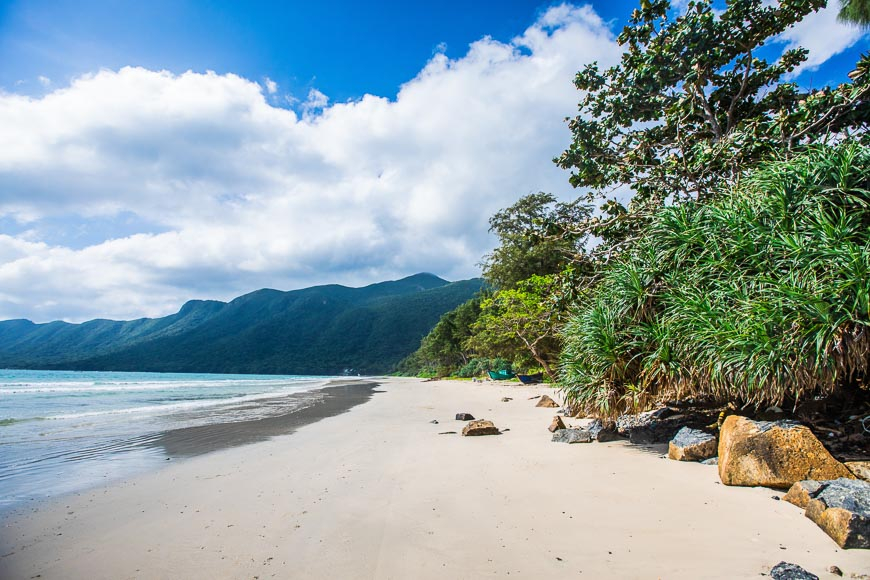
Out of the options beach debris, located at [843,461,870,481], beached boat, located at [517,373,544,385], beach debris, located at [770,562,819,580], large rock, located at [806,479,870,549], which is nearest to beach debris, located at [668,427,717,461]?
beach debris, located at [843,461,870,481]

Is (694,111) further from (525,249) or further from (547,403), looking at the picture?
(525,249)

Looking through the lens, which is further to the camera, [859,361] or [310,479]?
[310,479]

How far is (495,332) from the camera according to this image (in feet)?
76.0

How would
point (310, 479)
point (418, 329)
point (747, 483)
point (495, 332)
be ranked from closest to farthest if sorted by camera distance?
1. point (747, 483)
2. point (310, 479)
3. point (495, 332)
4. point (418, 329)

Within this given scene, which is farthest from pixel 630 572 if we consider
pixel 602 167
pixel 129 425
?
pixel 129 425

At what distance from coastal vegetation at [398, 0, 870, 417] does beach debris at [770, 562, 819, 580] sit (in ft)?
7.73

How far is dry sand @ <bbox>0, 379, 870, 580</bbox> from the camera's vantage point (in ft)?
8.87

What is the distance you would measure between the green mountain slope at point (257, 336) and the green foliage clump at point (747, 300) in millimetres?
99093

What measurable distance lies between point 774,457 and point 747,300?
1736mm

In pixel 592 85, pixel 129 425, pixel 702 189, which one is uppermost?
pixel 592 85

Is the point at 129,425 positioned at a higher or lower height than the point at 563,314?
lower

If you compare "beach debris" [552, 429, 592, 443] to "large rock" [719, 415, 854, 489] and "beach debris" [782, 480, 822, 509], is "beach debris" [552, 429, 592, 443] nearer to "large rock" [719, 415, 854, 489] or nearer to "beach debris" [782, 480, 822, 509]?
"large rock" [719, 415, 854, 489]

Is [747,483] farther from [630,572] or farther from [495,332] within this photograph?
[495,332]

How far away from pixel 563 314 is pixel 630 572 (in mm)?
7870
